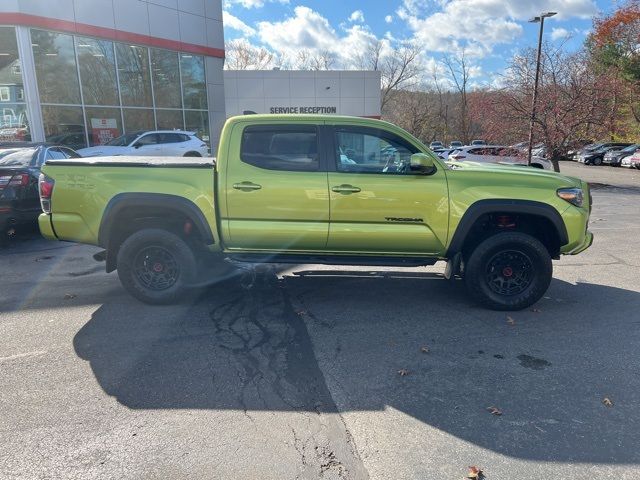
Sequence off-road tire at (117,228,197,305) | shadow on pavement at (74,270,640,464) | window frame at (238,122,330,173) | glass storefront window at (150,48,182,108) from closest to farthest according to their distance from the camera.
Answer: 1. shadow on pavement at (74,270,640,464)
2. window frame at (238,122,330,173)
3. off-road tire at (117,228,197,305)
4. glass storefront window at (150,48,182,108)

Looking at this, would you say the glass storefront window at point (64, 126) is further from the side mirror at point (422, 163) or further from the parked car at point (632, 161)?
the parked car at point (632, 161)

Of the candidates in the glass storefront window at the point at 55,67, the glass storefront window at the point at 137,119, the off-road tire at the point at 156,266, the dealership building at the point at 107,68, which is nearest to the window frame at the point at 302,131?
the off-road tire at the point at 156,266

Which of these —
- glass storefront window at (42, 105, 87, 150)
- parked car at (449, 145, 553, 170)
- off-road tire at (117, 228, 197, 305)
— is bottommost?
off-road tire at (117, 228, 197, 305)

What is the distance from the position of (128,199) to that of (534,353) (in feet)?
13.4

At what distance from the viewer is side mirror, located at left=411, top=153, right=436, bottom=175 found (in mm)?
4453

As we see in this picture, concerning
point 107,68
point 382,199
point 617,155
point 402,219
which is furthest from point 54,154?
point 617,155

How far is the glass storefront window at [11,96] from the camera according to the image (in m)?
15.1

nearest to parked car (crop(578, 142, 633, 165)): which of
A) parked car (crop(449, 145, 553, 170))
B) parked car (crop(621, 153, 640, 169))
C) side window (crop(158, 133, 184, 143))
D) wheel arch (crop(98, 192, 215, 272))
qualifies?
parked car (crop(621, 153, 640, 169))

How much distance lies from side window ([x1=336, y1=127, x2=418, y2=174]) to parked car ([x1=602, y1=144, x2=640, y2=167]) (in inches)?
1304

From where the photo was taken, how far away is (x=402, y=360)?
3801 mm

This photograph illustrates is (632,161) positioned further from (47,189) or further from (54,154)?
(47,189)

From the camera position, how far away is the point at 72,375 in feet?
11.7

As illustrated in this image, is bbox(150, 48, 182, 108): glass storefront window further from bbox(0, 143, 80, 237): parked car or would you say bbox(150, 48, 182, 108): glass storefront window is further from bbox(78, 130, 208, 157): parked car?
bbox(0, 143, 80, 237): parked car

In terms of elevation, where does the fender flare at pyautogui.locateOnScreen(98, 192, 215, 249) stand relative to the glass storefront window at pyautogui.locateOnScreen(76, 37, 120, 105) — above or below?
below
